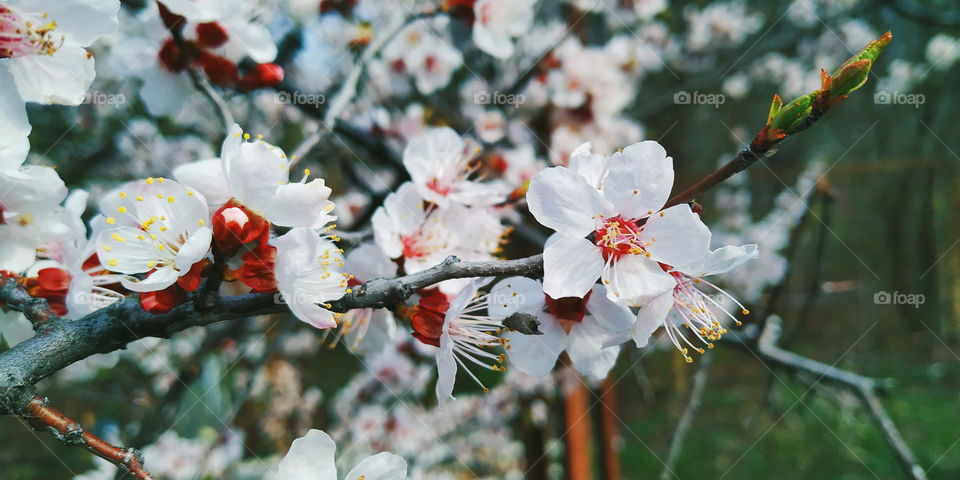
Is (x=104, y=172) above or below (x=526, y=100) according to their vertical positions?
below

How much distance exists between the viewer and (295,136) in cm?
318

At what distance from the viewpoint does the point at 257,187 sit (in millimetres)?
579

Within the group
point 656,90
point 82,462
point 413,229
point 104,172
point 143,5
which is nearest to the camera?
point 413,229

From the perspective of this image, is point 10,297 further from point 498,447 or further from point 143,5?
point 498,447

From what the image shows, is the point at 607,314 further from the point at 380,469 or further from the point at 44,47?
the point at 44,47

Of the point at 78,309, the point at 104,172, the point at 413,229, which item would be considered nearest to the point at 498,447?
the point at 104,172

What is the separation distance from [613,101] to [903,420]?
3.91 m

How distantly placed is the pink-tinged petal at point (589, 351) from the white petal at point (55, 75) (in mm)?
648

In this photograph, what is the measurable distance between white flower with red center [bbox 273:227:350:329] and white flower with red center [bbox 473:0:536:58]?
798mm

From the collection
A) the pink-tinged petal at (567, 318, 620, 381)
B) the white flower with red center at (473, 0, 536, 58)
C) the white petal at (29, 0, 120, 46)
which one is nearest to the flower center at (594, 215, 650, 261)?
the pink-tinged petal at (567, 318, 620, 381)

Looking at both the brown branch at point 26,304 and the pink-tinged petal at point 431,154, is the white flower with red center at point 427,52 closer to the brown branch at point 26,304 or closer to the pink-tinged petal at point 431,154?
the pink-tinged petal at point 431,154

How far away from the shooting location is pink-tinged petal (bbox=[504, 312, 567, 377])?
683 millimetres

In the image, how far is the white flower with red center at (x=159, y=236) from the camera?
0.54m

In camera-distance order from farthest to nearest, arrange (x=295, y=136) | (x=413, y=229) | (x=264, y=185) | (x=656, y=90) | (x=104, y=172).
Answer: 1. (x=656, y=90)
2. (x=295, y=136)
3. (x=104, y=172)
4. (x=413, y=229)
5. (x=264, y=185)
